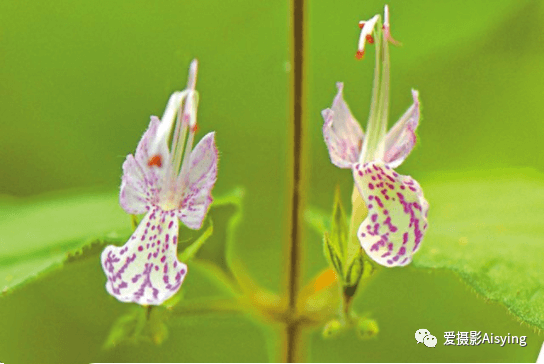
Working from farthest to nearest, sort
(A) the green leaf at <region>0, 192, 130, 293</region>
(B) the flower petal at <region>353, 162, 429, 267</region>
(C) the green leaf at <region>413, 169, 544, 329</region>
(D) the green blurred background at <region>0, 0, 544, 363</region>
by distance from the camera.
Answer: (D) the green blurred background at <region>0, 0, 544, 363</region>
(A) the green leaf at <region>0, 192, 130, 293</region>
(C) the green leaf at <region>413, 169, 544, 329</region>
(B) the flower petal at <region>353, 162, 429, 267</region>

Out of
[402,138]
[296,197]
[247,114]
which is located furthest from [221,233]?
[247,114]

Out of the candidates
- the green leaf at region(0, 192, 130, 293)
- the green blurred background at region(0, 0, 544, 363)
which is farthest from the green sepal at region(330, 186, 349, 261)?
the green blurred background at region(0, 0, 544, 363)

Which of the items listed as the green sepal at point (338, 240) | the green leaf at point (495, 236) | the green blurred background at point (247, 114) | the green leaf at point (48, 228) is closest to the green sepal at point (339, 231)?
the green sepal at point (338, 240)

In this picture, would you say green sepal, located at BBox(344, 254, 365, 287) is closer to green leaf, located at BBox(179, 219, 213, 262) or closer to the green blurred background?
green leaf, located at BBox(179, 219, 213, 262)

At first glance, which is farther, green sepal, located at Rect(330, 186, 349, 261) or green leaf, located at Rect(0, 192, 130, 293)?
green leaf, located at Rect(0, 192, 130, 293)

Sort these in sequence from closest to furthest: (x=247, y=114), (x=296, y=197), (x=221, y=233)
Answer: (x=296, y=197), (x=221, y=233), (x=247, y=114)

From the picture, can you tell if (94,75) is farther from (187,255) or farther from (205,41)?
(187,255)

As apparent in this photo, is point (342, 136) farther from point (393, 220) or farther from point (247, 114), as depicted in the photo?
point (247, 114)
